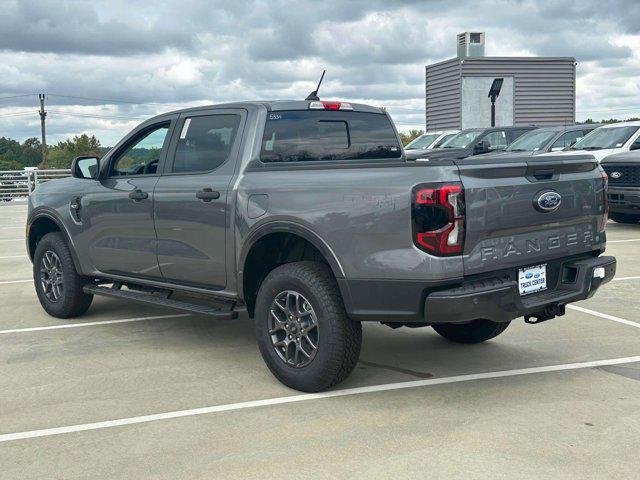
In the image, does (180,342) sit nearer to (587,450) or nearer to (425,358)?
(425,358)

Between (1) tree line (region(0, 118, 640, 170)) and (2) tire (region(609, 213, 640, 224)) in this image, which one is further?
(1) tree line (region(0, 118, 640, 170))

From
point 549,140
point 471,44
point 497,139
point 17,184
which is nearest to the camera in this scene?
point 549,140

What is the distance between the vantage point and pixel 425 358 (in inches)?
229

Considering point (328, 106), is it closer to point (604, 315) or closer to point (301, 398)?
point (301, 398)

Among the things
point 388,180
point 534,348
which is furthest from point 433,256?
point 534,348

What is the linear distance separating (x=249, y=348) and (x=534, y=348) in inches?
84.0

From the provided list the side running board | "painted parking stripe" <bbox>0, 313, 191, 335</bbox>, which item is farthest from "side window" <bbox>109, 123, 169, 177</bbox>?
"painted parking stripe" <bbox>0, 313, 191, 335</bbox>

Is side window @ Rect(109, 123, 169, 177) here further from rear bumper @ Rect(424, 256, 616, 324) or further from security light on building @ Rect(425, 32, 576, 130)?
security light on building @ Rect(425, 32, 576, 130)

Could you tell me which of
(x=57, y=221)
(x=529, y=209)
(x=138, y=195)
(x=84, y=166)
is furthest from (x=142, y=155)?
(x=529, y=209)

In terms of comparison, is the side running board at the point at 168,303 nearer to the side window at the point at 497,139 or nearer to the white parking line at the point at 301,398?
the white parking line at the point at 301,398

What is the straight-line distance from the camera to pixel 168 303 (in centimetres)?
603

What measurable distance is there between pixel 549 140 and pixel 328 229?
14.6 metres

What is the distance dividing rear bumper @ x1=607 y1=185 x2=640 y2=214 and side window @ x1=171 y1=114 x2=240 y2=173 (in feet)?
31.0

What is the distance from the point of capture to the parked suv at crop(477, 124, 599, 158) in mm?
18094
